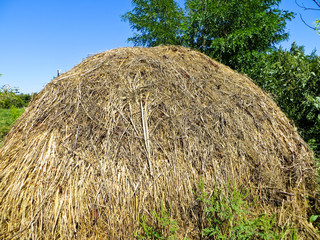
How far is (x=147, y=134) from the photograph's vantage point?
2.87m

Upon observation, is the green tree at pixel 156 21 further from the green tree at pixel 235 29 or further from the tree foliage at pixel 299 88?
the tree foliage at pixel 299 88

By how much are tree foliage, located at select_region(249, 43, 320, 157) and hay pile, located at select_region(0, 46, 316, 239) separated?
157 centimetres

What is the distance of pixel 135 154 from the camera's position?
106 inches

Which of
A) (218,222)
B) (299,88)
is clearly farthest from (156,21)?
(218,222)

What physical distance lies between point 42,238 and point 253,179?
9.22 ft

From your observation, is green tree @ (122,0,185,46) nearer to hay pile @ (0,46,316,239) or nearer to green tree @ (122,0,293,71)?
green tree @ (122,0,293,71)

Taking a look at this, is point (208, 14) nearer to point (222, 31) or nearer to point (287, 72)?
point (222, 31)

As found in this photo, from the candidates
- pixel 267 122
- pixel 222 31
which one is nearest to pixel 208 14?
pixel 222 31

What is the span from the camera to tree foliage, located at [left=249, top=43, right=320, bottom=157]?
4.87m

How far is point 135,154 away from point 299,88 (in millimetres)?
4811

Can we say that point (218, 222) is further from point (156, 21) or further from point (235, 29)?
point (156, 21)

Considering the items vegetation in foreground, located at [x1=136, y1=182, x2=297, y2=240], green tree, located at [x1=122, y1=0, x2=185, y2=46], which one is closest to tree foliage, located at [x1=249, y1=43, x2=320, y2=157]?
vegetation in foreground, located at [x1=136, y1=182, x2=297, y2=240]

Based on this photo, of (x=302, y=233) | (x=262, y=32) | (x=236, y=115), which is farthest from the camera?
(x=262, y=32)

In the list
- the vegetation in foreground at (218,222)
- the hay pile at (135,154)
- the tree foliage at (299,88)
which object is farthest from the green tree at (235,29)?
the vegetation in foreground at (218,222)
